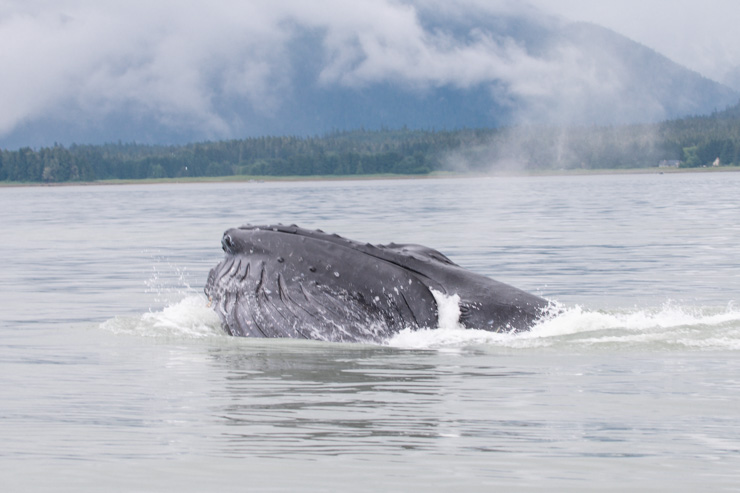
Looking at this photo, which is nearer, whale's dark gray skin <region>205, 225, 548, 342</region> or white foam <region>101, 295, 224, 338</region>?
whale's dark gray skin <region>205, 225, 548, 342</region>

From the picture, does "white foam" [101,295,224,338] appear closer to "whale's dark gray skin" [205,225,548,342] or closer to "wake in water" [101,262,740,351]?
"wake in water" [101,262,740,351]

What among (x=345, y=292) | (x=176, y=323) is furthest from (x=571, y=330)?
(x=176, y=323)

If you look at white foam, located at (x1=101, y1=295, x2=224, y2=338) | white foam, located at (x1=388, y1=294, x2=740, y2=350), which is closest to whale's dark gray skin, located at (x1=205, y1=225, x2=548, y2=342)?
white foam, located at (x1=388, y1=294, x2=740, y2=350)

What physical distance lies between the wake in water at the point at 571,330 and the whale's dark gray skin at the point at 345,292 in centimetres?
11

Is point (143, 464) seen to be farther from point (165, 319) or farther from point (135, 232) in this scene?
point (135, 232)

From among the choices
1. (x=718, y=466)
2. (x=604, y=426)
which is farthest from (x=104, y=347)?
(x=718, y=466)

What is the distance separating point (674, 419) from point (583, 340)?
330 centimetres

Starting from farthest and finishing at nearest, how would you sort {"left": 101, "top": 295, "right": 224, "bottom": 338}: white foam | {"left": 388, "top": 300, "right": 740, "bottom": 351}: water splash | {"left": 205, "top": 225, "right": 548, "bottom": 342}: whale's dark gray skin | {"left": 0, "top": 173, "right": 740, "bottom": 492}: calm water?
{"left": 101, "top": 295, "right": 224, "bottom": 338}: white foam, {"left": 388, "top": 300, "right": 740, "bottom": 351}: water splash, {"left": 205, "top": 225, "right": 548, "bottom": 342}: whale's dark gray skin, {"left": 0, "top": 173, "right": 740, "bottom": 492}: calm water

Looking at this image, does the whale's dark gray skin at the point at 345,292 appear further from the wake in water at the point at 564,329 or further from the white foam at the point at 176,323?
the white foam at the point at 176,323

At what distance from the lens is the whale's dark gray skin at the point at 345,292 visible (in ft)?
32.1

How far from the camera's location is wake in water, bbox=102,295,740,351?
32.4 feet

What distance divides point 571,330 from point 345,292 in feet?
7.52

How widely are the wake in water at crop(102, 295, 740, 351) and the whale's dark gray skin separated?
109 mm

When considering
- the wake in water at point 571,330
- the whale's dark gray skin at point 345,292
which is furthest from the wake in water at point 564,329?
the whale's dark gray skin at point 345,292
